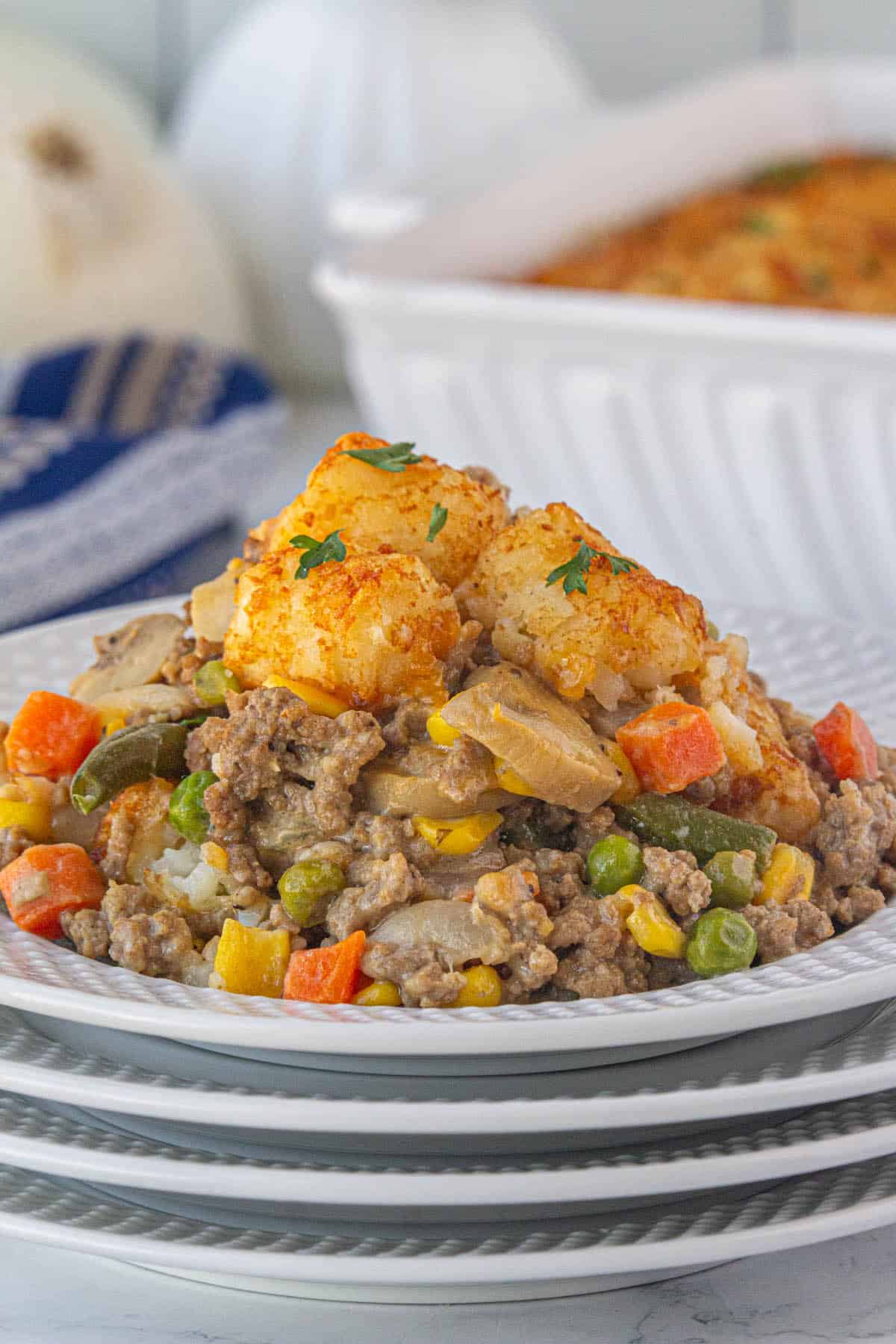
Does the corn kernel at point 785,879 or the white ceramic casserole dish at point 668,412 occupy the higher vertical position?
the corn kernel at point 785,879

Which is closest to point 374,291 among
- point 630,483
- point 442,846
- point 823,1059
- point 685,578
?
point 630,483

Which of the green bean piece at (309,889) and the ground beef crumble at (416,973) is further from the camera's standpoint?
the green bean piece at (309,889)

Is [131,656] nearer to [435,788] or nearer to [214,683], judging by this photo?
[214,683]

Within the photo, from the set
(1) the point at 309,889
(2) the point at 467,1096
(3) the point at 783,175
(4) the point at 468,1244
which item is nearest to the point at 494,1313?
(4) the point at 468,1244

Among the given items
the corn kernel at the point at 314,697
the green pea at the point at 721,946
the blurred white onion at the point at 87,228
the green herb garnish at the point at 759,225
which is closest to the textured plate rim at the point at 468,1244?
the green pea at the point at 721,946

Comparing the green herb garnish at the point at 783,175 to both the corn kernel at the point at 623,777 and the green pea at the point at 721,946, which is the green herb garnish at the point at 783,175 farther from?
the green pea at the point at 721,946

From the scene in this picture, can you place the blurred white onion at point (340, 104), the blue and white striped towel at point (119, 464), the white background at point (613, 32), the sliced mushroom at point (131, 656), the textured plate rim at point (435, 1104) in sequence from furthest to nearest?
the white background at point (613, 32)
the blurred white onion at point (340, 104)
the blue and white striped towel at point (119, 464)
the sliced mushroom at point (131, 656)
the textured plate rim at point (435, 1104)
